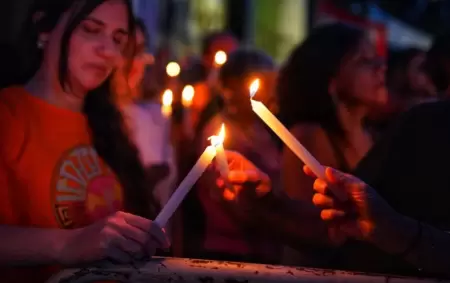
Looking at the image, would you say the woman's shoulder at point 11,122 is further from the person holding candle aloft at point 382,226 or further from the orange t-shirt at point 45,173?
the person holding candle aloft at point 382,226

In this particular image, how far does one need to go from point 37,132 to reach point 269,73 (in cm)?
183

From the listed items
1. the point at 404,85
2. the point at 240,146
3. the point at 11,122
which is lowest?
the point at 404,85

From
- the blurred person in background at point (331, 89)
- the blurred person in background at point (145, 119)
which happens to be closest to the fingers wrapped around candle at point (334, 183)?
the blurred person in background at point (331, 89)

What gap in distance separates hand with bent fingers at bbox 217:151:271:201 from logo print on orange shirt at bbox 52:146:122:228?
0.28m

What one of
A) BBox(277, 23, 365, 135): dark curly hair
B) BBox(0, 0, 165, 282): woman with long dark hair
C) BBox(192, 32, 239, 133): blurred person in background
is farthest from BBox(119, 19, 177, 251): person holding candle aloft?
BBox(0, 0, 165, 282): woman with long dark hair

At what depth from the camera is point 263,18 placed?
34.9 feet

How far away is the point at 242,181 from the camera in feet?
5.52

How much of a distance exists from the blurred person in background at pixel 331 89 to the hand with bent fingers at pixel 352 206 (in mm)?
989

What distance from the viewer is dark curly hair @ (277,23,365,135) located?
2.55m

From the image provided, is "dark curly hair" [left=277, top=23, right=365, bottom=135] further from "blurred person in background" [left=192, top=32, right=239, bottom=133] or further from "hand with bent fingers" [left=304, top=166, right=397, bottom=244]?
"hand with bent fingers" [left=304, top=166, right=397, bottom=244]

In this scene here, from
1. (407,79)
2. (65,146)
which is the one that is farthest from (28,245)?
(407,79)

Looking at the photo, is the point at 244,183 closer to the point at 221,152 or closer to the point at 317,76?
the point at 221,152

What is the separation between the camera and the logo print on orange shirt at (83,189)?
1.69 m

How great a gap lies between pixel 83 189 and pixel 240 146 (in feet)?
3.82
